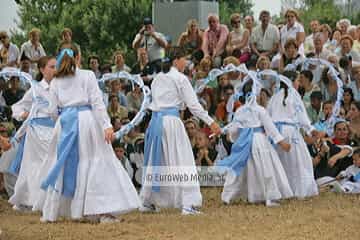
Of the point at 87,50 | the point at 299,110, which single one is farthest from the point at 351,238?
the point at 87,50

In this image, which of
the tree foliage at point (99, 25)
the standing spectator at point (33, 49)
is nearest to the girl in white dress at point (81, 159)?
the standing spectator at point (33, 49)

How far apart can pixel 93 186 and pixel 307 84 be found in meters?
6.01

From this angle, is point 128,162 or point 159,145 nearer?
point 159,145

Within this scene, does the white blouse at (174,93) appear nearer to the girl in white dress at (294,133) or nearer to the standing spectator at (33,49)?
the girl in white dress at (294,133)

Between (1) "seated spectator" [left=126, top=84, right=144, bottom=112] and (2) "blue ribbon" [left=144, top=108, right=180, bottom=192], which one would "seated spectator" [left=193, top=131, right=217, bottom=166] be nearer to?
(1) "seated spectator" [left=126, top=84, right=144, bottom=112]

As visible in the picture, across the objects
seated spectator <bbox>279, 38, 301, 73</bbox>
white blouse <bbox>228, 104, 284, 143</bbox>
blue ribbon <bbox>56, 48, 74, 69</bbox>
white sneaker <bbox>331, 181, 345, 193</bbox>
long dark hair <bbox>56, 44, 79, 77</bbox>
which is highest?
blue ribbon <bbox>56, 48, 74, 69</bbox>

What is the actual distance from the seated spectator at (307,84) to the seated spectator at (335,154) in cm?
115

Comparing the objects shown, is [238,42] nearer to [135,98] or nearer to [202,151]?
[135,98]

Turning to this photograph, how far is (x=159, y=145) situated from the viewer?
1106 cm

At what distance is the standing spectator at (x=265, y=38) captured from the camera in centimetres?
1582

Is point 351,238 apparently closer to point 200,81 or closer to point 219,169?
point 219,169

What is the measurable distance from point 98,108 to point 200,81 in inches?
208

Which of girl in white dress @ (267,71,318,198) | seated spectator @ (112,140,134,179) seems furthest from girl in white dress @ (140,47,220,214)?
seated spectator @ (112,140,134,179)

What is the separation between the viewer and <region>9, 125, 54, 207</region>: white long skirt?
1170 centimetres
